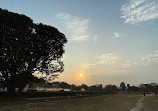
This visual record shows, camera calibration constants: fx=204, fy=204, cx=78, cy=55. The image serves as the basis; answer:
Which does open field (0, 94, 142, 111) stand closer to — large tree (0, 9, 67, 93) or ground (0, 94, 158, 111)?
ground (0, 94, 158, 111)

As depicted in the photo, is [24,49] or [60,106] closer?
[60,106]

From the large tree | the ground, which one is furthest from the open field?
the large tree

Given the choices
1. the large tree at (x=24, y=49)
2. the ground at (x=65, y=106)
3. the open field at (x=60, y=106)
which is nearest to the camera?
the open field at (x=60, y=106)

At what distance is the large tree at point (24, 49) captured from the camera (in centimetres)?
3978

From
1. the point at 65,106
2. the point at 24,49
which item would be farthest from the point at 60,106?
the point at 24,49

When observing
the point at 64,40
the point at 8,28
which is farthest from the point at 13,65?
the point at 64,40

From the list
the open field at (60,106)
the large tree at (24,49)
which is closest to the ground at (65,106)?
the open field at (60,106)

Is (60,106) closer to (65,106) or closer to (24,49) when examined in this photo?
(65,106)

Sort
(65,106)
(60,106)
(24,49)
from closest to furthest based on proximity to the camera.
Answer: (60,106) < (65,106) < (24,49)

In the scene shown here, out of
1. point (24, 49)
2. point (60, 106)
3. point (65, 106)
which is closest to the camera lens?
point (60, 106)

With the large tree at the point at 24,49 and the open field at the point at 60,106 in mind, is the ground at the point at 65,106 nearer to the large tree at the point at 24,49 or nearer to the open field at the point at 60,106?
the open field at the point at 60,106

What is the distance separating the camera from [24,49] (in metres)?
41.8

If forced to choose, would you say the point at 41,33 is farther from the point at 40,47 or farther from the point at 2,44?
the point at 2,44

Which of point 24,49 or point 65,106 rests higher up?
point 24,49
